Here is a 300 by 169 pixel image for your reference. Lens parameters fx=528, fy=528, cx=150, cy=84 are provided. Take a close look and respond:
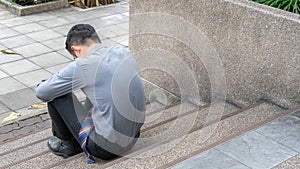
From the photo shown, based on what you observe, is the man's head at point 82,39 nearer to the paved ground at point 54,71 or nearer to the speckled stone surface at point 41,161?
the speckled stone surface at point 41,161

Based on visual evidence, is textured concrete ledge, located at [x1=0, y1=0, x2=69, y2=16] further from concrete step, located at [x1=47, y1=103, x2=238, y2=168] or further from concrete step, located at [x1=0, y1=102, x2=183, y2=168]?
concrete step, located at [x1=47, y1=103, x2=238, y2=168]

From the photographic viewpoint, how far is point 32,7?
916cm

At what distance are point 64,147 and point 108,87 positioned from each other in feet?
2.53

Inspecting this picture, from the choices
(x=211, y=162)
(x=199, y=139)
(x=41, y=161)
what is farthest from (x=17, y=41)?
(x=211, y=162)

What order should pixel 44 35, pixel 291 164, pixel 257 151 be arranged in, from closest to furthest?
pixel 291 164, pixel 257 151, pixel 44 35

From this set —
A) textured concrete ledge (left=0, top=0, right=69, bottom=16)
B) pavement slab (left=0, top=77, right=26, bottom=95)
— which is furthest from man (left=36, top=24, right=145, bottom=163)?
textured concrete ledge (left=0, top=0, right=69, bottom=16)

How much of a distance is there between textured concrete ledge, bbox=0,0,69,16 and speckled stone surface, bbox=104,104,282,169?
575 cm

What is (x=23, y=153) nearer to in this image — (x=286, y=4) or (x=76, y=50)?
(x=76, y=50)

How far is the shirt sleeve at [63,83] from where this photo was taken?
3.95 m

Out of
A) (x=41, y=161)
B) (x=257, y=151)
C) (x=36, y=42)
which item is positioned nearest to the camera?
(x=257, y=151)

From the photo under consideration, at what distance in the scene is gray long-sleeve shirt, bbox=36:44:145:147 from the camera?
392cm

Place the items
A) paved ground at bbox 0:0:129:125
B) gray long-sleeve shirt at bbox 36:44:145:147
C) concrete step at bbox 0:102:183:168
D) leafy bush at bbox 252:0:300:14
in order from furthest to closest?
1. paved ground at bbox 0:0:129:125
2. leafy bush at bbox 252:0:300:14
3. concrete step at bbox 0:102:183:168
4. gray long-sleeve shirt at bbox 36:44:145:147

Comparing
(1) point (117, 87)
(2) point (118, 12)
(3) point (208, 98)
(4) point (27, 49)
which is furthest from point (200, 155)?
(2) point (118, 12)

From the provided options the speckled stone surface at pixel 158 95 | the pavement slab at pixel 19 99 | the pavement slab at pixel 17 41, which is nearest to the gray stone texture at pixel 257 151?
the speckled stone surface at pixel 158 95
